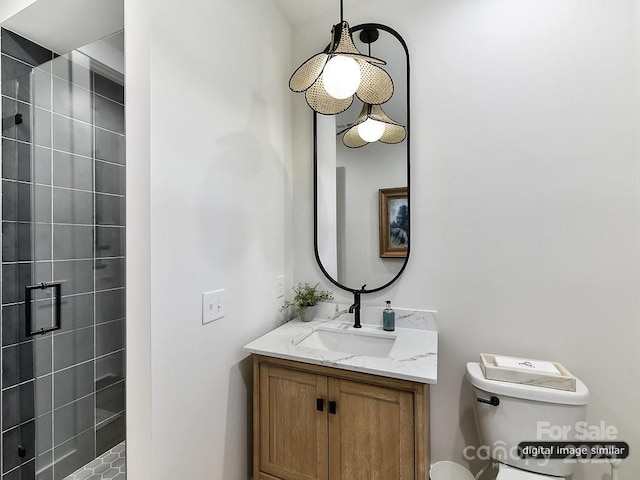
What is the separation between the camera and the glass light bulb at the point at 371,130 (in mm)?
1754

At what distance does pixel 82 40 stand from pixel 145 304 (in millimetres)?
1361

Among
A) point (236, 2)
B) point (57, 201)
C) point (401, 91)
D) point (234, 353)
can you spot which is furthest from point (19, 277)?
point (401, 91)

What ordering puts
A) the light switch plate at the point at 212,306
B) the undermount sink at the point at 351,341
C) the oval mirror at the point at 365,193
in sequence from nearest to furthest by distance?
the light switch plate at the point at 212,306, the undermount sink at the point at 351,341, the oval mirror at the point at 365,193

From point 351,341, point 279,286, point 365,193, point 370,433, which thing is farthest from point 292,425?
point 365,193

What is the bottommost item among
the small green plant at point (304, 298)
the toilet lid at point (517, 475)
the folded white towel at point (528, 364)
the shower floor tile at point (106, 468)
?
the shower floor tile at point (106, 468)

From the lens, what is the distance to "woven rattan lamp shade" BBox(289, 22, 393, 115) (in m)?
1.23

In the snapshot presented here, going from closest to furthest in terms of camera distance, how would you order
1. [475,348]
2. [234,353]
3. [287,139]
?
[234,353], [475,348], [287,139]

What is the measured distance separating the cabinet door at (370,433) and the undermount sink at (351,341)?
37 centimetres

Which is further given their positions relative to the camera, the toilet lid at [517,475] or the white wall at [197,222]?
the toilet lid at [517,475]

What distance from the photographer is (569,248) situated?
1439 millimetres

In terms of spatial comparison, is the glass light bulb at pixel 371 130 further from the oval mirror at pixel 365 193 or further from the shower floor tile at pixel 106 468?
the shower floor tile at pixel 106 468

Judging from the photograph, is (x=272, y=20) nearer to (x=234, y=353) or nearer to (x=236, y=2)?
(x=236, y=2)

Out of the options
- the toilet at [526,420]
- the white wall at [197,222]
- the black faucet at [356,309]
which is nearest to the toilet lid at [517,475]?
the toilet at [526,420]

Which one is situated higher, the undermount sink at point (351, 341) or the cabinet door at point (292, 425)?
Answer: the undermount sink at point (351, 341)
